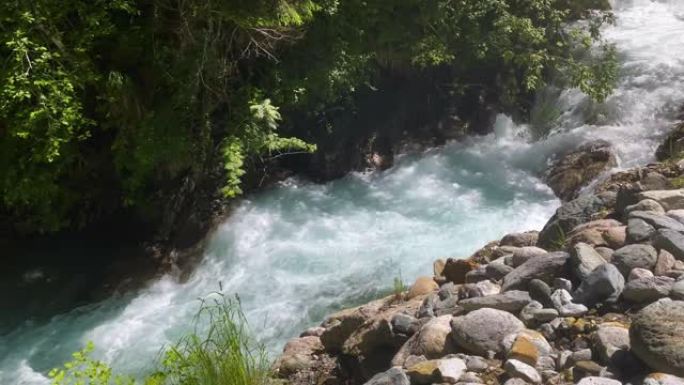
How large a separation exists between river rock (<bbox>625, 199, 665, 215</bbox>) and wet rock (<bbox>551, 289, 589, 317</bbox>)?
1156 mm

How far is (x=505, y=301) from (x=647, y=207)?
1432mm

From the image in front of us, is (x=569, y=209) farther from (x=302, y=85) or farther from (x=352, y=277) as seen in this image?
(x=302, y=85)

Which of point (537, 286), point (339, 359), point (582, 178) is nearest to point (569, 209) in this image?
point (537, 286)

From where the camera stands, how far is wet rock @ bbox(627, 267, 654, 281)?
3280 mm

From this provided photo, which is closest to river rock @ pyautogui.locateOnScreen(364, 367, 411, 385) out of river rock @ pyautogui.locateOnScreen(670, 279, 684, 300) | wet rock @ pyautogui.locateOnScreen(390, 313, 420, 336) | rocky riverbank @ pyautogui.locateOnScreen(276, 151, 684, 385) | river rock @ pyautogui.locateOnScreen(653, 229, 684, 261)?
rocky riverbank @ pyautogui.locateOnScreen(276, 151, 684, 385)

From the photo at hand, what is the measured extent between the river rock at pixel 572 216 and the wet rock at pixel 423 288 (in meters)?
0.86

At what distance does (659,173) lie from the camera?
506 cm

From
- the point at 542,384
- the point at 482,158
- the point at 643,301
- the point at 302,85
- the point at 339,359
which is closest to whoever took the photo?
the point at 542,384

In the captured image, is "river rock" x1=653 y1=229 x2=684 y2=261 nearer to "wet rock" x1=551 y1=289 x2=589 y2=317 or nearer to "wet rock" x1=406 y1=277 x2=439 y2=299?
"wet rock" x1=551 y1=289 x2=589 y2=317

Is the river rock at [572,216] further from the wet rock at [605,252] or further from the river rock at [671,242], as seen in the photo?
the river rock at [671,242]

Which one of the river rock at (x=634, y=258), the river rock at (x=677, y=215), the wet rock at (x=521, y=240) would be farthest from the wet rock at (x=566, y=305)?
the wet rock at (x=521, y=240)

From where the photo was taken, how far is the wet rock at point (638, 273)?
3280 millimetres

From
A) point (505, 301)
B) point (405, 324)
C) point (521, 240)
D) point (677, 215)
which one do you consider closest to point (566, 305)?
point (505, 301)

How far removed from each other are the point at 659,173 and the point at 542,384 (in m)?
3.05
